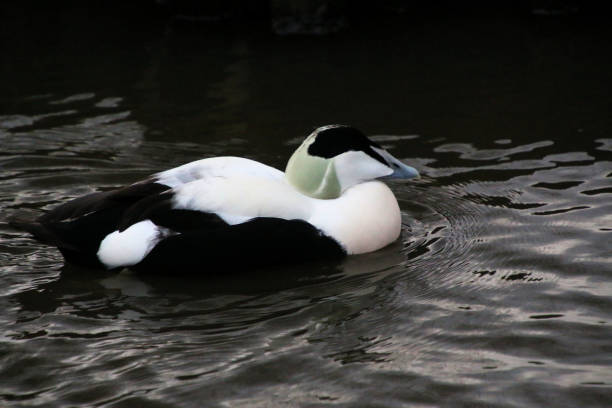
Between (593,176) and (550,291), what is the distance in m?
1.46

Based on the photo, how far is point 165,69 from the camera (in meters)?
7.97

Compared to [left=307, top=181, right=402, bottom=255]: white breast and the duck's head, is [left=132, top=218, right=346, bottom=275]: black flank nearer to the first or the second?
[left=307, top=181, right=402, bottom=255]: white breast

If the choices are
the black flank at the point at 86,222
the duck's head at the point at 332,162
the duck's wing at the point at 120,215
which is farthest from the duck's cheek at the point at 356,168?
the black flank at the point at 86,222

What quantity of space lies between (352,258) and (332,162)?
0.45 metres

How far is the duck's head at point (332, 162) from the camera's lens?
4.88 metres

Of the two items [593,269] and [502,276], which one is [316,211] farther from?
[593,269]

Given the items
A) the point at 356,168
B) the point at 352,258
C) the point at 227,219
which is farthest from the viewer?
the point at 356,168

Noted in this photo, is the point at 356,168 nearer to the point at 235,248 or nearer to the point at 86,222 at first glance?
the point at 235,248

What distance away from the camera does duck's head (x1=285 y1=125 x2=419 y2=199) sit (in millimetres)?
4875

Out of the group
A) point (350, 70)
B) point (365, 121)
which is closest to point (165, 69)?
point (350, 70)

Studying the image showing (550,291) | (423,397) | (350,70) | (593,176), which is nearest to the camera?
(423,397)

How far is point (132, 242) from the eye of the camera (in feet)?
15.2

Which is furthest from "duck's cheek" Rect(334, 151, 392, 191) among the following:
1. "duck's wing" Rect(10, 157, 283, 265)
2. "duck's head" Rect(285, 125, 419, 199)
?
"duck's wing" Rect(10, 157, 283, 265)

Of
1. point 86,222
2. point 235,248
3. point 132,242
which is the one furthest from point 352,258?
point 86,222
